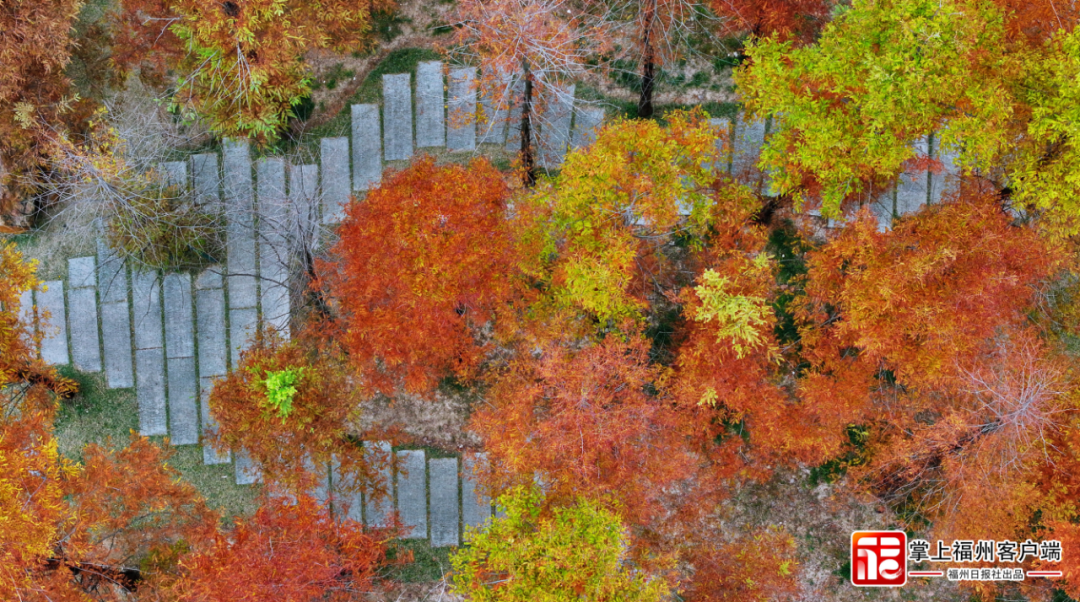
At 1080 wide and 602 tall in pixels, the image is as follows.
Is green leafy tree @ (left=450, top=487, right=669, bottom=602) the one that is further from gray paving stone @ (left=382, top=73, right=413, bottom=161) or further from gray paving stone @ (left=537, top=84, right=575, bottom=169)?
gray paving stone @ (left=382, top=73, right=413, bottom=161)

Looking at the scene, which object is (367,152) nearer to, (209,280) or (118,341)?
(209,280)

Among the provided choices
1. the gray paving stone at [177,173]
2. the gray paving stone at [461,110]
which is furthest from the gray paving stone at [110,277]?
the gray paving stone at [461,110]

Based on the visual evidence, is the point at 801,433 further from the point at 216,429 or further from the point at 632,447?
the point at 216,429

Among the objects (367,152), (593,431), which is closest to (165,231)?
(367,152)

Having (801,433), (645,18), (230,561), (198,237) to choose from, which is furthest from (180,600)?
(645,18)

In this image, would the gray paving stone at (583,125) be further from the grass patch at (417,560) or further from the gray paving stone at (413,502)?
the grass patch at (417,560)

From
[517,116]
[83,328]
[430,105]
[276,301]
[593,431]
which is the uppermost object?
[430,105]
